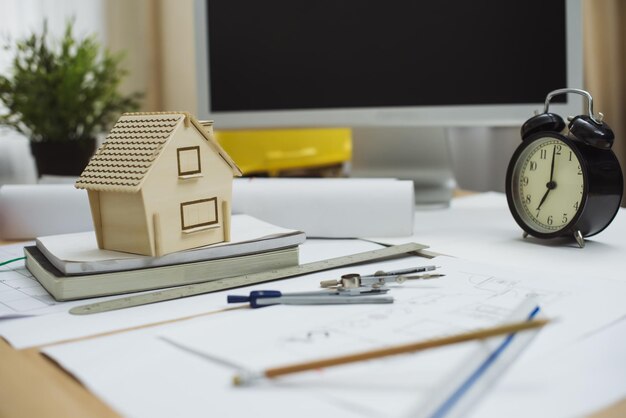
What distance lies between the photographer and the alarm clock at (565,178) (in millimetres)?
773

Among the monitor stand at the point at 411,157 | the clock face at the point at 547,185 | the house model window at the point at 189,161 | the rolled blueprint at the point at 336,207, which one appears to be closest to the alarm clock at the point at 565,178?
the clock face at the point at 547,185

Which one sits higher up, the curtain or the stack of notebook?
the curtain

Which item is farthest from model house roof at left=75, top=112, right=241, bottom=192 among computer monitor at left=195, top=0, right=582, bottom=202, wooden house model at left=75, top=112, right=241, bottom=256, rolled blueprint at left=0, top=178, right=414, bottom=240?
computer monitor at left=195, top=0, right=582, bottom=202

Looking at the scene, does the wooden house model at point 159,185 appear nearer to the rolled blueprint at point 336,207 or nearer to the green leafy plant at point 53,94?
the rolled blueprint at point 336,207

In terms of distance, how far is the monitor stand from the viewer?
1188mm

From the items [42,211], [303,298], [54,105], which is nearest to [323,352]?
[303,298]

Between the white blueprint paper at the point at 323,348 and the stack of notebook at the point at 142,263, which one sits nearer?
the white blueprint paper at the point at 323,348

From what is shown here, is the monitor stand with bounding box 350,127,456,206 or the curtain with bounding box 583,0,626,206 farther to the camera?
the curtain with bounding box 583,0,626,206

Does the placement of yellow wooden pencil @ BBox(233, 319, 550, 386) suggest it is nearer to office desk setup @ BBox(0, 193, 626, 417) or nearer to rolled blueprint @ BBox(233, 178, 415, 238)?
office desk setup @ BBox(0, 193, 626, 417)

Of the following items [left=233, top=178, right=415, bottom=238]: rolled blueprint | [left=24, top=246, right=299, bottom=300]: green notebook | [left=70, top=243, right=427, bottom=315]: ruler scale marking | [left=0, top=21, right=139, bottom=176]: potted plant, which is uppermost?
[left=0, top=21, right=139, bottom=176]: potted plant

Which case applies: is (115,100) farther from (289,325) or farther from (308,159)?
(289,325)

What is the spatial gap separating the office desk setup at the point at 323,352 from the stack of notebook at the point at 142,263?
0.04m

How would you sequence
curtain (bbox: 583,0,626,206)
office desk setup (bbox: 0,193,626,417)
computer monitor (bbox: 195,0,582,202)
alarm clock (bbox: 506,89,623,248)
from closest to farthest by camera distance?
office desk setup (bbox: 0,193,626,417)
alarm clock (bbox: 506,89,623,248)
computer monitor (bbox: 195,0,582,202)
curtain (bbox: 583,0,626,206)

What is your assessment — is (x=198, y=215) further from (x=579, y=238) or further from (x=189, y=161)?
(x=579, y=238)
